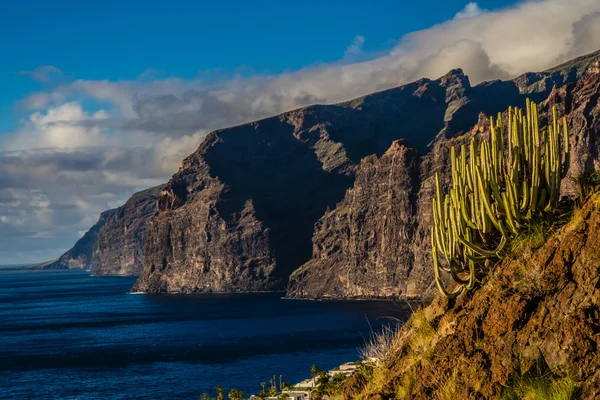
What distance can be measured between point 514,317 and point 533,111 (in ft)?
23.3

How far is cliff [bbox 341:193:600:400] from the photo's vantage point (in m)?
16.2

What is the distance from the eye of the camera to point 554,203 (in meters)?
20.8

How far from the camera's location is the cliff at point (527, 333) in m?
16.2

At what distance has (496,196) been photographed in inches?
810

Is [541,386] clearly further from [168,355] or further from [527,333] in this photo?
[168,355]

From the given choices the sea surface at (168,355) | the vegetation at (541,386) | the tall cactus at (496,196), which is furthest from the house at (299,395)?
the vegetation at (541,386)

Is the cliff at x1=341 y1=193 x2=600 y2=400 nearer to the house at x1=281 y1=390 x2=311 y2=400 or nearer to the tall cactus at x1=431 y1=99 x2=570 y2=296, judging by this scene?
the tall cactus at x1=431 y1=99 x2=570 y2=296

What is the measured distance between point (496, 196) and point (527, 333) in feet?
15.3

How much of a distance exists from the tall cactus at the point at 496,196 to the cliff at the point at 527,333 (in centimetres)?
83

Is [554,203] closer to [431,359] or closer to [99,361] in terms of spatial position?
[431,359]

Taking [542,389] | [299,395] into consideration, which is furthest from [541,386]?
[299,395]

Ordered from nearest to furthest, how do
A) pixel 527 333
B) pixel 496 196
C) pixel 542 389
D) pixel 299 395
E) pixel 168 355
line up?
1. pixel 542 389
2. pixel 527 333
3. pixel 496 196
4. pixel 299 395
5. pixel 168 355

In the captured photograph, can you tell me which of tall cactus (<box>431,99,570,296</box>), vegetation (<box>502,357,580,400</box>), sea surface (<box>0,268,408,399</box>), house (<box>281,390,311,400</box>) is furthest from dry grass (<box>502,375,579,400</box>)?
sea surface (<box>0,268,408,399</box>)

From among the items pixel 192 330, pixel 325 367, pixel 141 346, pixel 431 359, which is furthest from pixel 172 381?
pixel 431 359
